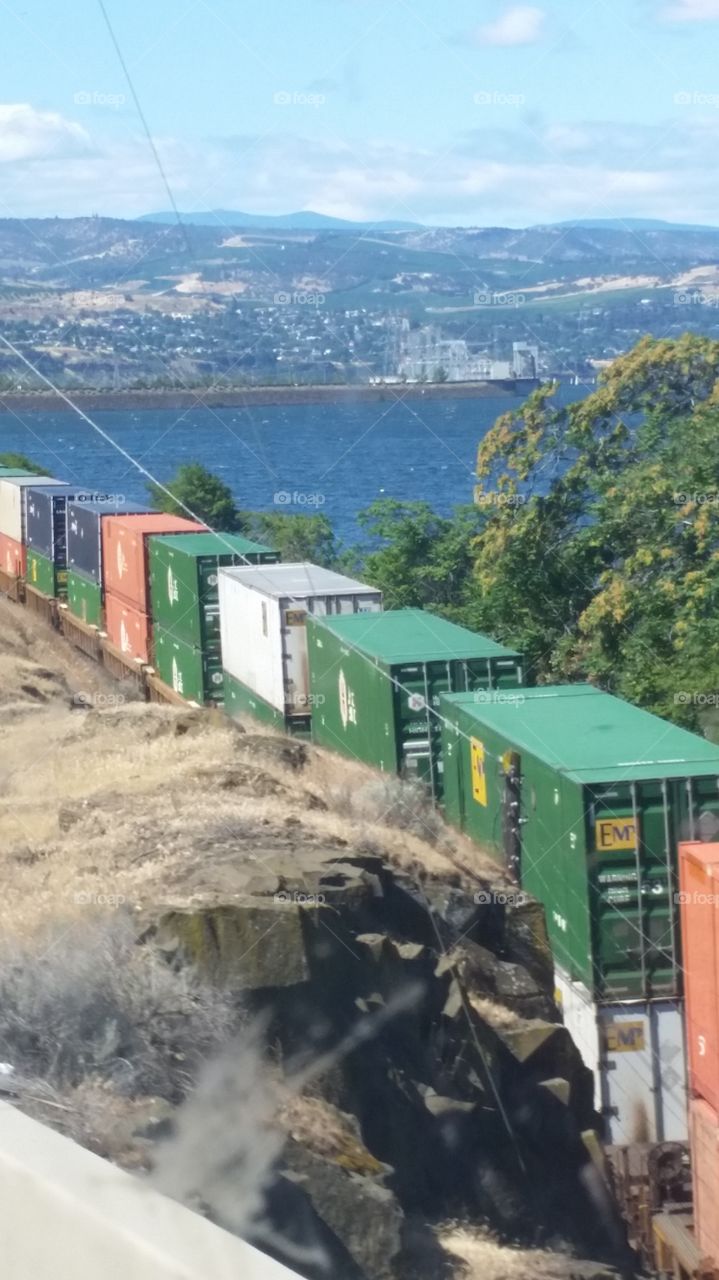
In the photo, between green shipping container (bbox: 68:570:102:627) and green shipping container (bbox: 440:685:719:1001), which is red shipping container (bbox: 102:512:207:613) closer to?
green shipping container (bbox: 68:570:102:627)

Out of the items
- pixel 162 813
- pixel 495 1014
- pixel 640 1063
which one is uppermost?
pixel 162 813

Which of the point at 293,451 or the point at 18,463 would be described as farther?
the point at 293,451

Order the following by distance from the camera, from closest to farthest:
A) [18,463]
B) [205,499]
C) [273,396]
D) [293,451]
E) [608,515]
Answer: [608,515] < [205,499] < [18,463] < [273,396] < [293,451]

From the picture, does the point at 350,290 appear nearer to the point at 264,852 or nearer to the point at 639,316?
the point at 639,316

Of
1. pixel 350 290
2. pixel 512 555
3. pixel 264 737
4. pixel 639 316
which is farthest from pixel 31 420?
pixel 264 737
